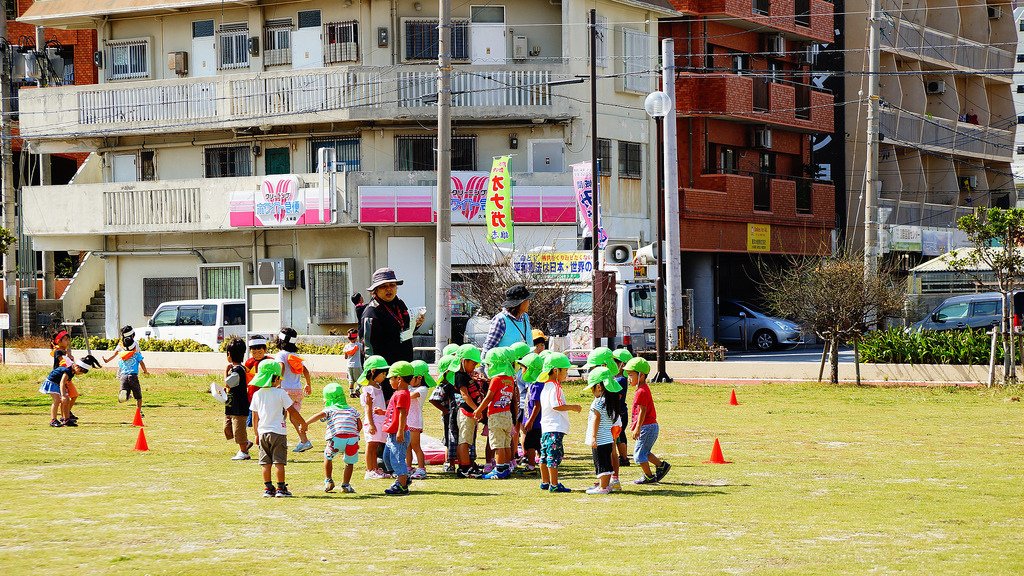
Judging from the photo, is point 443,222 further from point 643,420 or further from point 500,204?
point 643,420

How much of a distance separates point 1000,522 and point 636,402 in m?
3.96

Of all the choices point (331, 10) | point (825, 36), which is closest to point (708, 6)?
point (825, 36)

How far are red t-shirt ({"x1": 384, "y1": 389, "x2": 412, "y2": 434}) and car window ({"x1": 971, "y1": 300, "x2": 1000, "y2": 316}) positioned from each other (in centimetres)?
2683

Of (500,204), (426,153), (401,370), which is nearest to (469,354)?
(401,370)

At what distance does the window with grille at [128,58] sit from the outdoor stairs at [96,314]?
24.3ft

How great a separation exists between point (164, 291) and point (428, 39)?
1206 cm

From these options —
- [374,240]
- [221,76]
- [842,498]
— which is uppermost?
[221,76]

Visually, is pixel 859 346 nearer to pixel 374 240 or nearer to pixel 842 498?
pixel 374 240

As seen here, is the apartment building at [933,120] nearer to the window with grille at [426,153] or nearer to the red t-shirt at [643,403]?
the window with grille at [426,153]

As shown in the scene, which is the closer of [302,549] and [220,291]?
[302,549]

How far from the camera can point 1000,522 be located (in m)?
11.5

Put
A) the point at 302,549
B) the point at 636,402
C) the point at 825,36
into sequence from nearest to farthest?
the point at 302,549, the point at 636,402, the point at 825,36

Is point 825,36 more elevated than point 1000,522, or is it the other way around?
point 825,36

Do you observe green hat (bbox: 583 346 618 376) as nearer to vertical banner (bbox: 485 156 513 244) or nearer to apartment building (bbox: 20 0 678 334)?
vertical banner (bbox: 485 156 513 244)
